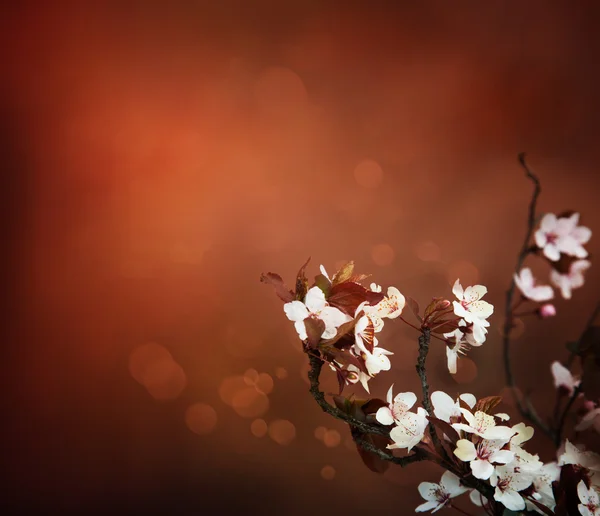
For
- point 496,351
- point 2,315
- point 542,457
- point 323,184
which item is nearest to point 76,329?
point 2,315

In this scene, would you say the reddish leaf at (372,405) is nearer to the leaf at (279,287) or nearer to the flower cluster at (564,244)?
the leaf at (279,287)

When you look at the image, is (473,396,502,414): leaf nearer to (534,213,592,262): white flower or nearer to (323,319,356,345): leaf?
(323,319,356,345): leaf

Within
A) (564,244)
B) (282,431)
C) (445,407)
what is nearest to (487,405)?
(445,407)

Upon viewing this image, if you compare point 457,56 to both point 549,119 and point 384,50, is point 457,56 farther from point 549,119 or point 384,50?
point 549,119

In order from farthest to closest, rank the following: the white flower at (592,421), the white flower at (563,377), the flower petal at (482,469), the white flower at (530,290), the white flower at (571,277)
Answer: the white flower at (530,290) < the white flower at (571,277) < the white flower at (563,377) < the white flower at (592,421) < the flower petal at (482,469)

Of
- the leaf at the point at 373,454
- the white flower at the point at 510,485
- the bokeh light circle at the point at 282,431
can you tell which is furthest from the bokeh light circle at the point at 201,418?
the white flower at the point at 510,485

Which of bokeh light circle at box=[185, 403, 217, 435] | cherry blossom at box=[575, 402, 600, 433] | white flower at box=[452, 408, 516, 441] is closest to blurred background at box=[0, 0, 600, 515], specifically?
bokeh light circle at box=[185, 403, 217, 435]

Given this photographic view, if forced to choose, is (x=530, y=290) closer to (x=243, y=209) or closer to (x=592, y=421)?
(x=592, y=421)

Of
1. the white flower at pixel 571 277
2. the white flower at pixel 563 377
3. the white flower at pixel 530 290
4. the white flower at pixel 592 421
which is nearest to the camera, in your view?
the white flower at pixel 592 421
